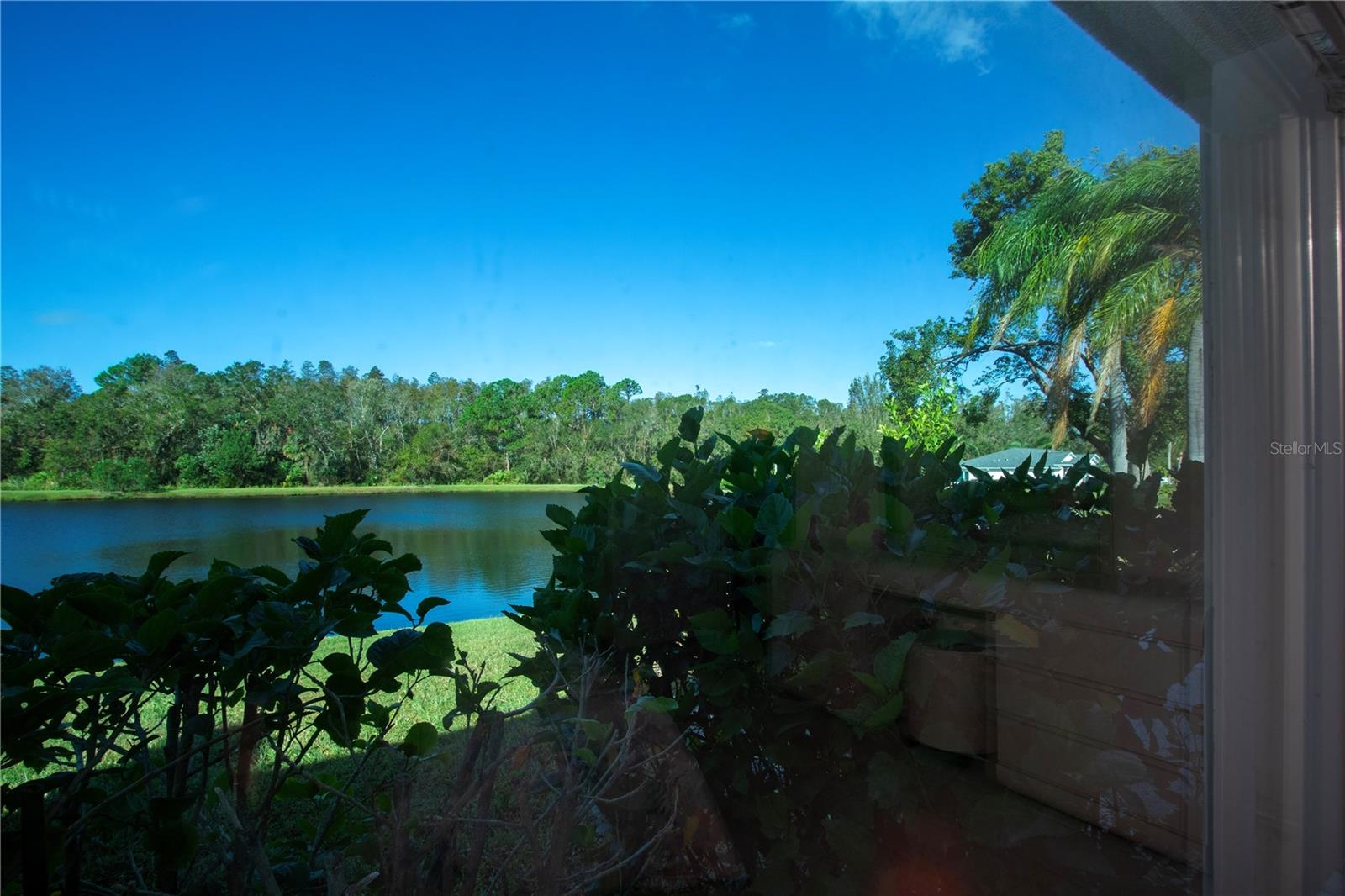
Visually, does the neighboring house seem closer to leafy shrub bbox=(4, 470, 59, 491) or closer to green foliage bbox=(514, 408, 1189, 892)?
green foliage bbox=(514, 408, 1189, 892)

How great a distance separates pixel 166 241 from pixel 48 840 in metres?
0.75

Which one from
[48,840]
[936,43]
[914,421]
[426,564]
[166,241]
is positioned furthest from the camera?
[914,421]

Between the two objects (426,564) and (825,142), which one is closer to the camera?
(426,564)

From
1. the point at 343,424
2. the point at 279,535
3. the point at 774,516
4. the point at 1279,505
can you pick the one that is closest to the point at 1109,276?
the point at 1279,505

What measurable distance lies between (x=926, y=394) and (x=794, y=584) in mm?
505

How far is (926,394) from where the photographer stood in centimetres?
162

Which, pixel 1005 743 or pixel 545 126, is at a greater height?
pixel 545 126

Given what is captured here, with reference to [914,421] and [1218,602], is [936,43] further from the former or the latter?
[1218,602]

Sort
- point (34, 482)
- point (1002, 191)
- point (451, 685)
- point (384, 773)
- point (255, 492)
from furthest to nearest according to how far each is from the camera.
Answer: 1. point (1002, 191)
2. point (451, 685)
3. point (384, 773)
4. point (255, 492)
5. point (34, 482)

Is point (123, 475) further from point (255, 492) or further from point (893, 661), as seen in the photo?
point (893, 661)

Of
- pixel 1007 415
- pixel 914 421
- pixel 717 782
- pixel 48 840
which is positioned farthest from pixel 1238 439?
pixel 48 840

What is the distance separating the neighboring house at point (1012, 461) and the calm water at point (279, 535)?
877mm

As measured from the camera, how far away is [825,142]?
1576 millimetres

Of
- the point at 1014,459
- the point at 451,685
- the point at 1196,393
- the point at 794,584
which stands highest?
the point at 1196,393
